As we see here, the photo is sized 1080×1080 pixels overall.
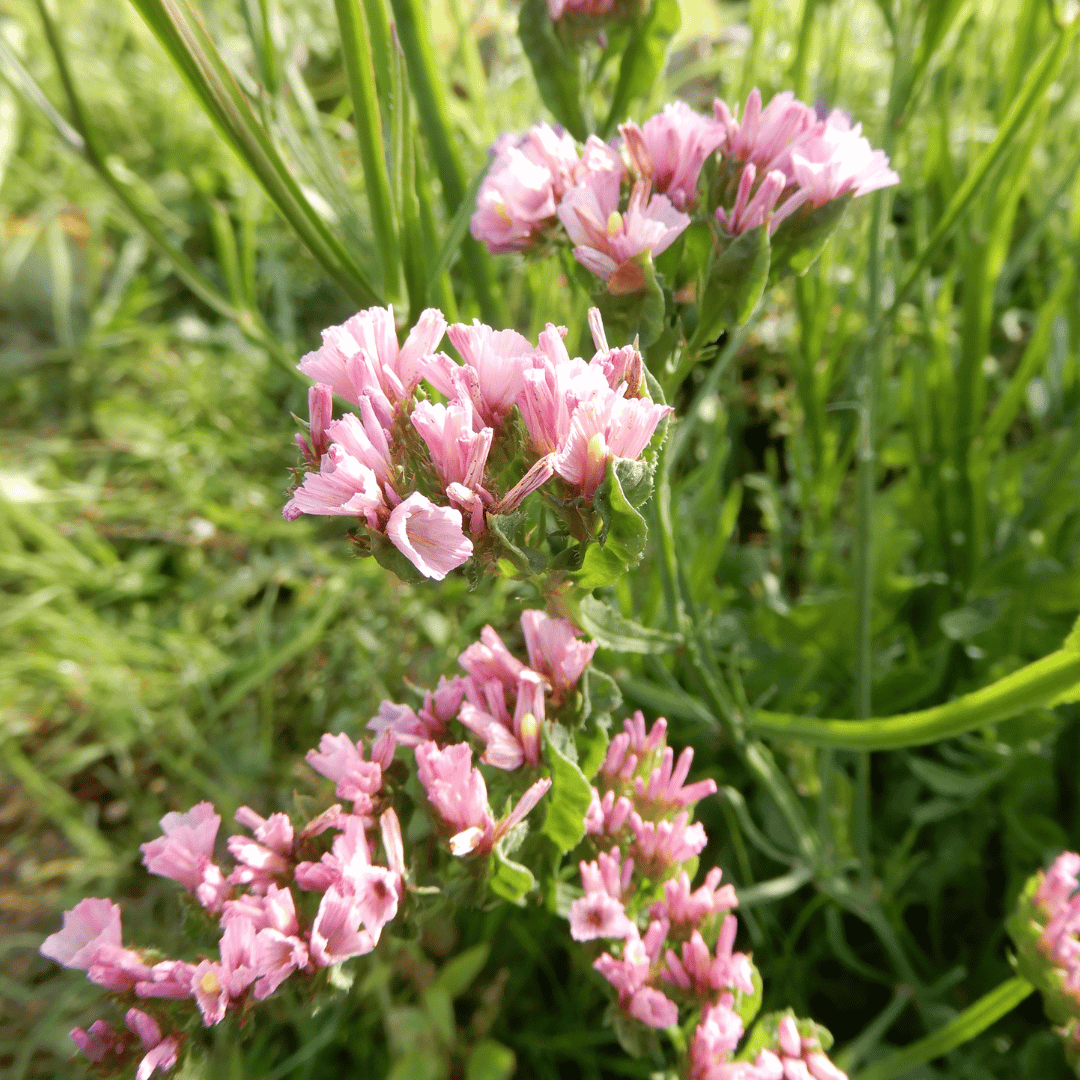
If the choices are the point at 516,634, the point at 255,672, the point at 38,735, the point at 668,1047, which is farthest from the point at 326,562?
the point at 668,1047

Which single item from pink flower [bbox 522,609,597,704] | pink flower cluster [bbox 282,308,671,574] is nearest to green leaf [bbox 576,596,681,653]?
pink flower [bbox 522,609,597,704]

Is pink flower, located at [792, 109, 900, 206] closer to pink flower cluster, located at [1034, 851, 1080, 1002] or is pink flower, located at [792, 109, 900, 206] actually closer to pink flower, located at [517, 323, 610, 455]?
pink flower, located at [517, 323, 610, 455]

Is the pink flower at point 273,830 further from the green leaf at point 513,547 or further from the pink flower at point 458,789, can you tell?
the green leaf at point 513,547

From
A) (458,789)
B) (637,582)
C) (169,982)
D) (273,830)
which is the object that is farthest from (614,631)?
(637,582)

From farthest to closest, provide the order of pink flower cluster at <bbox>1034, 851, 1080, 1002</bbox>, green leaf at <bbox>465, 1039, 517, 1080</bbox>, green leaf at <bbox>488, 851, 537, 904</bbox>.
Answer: green leaf at <bbox>465, 1039, 517, 1080</bbox> → pink flower cluster at <bbox>1034, 851, 1080, 1002</bbox> → green leaf at <bbox>488, 851, 537, 904</bbox>

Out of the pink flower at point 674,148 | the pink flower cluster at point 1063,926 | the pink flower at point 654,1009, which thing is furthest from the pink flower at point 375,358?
the pink flower cluster at point 1063,926

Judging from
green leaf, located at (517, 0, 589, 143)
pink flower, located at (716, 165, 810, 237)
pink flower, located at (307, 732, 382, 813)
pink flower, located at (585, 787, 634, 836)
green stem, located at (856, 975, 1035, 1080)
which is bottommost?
green stem, located at (856, 975, 1035, 1080)
